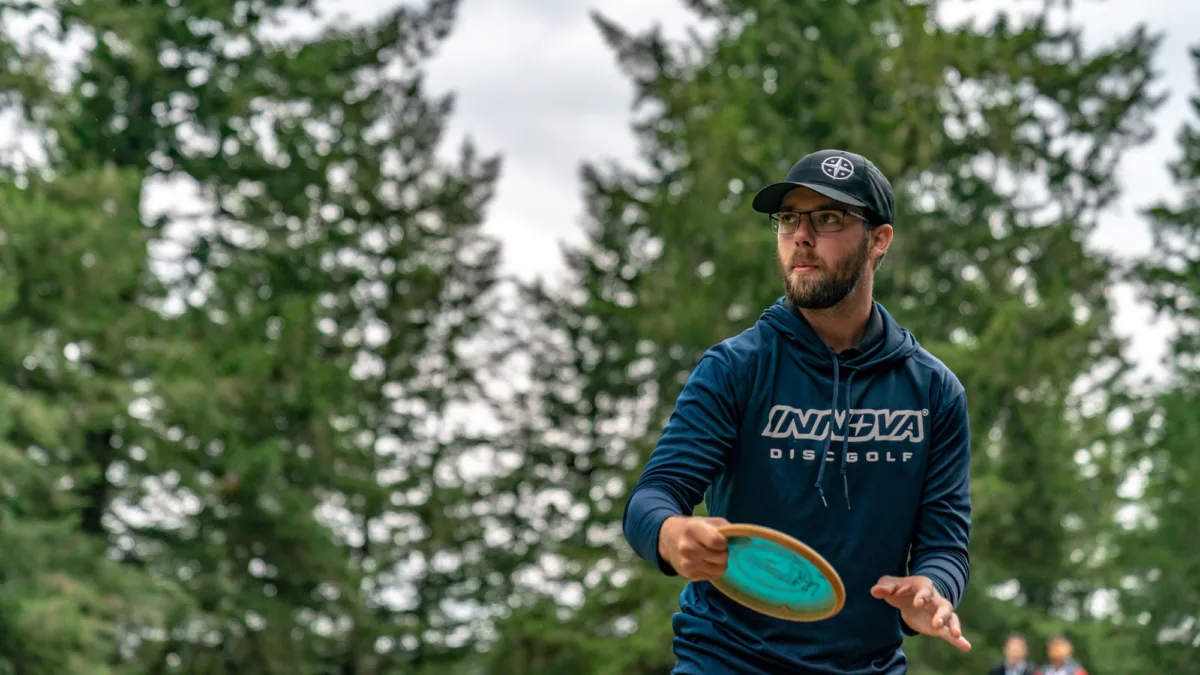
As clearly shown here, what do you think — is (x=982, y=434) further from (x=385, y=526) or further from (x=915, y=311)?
(x=385, y=526)

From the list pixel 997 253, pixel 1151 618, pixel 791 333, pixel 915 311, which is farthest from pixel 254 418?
pixel 791 333

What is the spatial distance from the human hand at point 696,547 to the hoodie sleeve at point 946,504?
758 millimetres

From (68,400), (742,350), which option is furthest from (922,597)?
(68,400)

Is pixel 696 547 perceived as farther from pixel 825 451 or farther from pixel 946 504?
pixel 946 504

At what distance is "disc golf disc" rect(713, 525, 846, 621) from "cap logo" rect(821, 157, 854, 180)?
0.94 meters

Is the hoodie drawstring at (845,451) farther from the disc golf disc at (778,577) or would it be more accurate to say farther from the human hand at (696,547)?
the human hand at (696,547)

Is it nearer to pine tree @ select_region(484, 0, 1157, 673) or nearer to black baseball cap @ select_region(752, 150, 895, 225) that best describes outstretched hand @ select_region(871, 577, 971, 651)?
black baseball cap @ select_region(752, 150, 895, 225)

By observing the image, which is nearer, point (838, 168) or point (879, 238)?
point (838, 168)

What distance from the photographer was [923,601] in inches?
132

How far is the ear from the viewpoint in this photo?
374 centimetres

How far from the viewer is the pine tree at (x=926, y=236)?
2108 cm

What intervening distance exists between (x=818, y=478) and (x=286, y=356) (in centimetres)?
2001

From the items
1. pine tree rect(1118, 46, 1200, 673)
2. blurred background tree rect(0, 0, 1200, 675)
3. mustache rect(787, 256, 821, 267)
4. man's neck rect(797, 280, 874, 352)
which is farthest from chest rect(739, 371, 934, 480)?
pine tree rect(1118, 46, 1200, 673)

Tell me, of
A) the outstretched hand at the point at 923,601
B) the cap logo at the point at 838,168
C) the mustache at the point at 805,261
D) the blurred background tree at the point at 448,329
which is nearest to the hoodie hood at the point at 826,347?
the mustache at the point at 805,261
